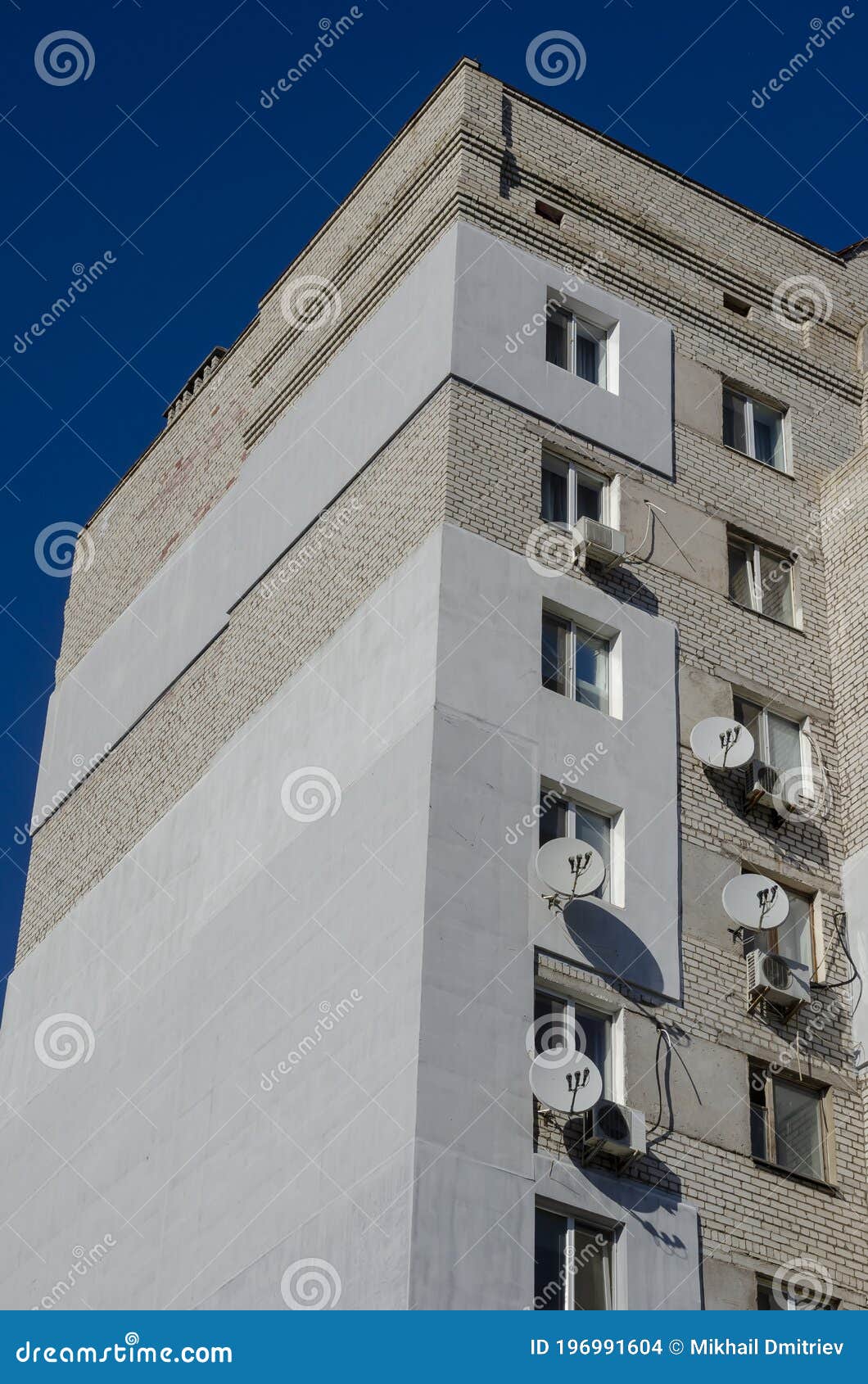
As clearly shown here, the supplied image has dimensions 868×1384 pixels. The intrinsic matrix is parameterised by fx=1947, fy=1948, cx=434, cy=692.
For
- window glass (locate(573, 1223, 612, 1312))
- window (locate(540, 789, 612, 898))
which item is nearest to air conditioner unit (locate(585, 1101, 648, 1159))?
window glass (locate(573, 1223, 612, 1312))

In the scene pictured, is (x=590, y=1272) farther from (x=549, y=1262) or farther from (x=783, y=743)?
(x=783, y=743)

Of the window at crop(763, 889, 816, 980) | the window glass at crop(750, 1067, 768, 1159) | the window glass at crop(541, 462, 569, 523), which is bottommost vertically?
the window glass at crop(750, 1067, 768, 1159)

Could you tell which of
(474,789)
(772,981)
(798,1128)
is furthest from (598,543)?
(798,1128)

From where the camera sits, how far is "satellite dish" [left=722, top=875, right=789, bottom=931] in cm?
2566

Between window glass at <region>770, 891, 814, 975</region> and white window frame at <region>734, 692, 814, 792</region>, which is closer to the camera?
window glass at <region>770, 891, 814, 975</region>

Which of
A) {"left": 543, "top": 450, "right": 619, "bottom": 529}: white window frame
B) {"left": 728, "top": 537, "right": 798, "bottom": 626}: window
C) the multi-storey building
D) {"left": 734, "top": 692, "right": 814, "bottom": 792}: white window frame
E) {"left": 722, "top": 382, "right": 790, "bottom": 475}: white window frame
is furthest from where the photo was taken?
{"left": 722, "top": 382, "right": 790, "bottom": 475}: white window frame

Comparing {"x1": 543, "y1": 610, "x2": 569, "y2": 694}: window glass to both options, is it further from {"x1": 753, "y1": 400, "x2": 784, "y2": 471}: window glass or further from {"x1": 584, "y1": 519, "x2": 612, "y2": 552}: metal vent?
{"x1": 753, "y1": 400, "x2": 784, "y2": 471}: window glass

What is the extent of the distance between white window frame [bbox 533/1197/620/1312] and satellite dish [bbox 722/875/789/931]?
15.9ft

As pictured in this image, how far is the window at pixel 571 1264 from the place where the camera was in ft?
71.7

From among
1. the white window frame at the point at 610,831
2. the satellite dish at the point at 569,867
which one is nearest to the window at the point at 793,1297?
the white window frame at the point at 610,831

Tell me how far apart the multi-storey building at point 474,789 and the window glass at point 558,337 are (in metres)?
0.07

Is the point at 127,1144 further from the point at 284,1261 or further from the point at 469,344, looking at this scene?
the point at 469,344

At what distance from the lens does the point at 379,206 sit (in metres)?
33.6

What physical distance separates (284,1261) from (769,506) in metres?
14.7
